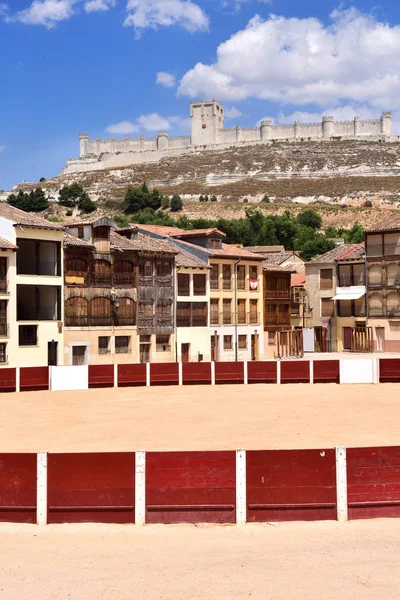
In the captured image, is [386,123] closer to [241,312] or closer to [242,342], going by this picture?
[241,312]

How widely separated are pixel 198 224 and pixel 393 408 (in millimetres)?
82285

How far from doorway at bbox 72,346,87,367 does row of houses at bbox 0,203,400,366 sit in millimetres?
64

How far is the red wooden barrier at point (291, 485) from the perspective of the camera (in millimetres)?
15852

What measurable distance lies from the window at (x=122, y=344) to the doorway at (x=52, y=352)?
14.7ft

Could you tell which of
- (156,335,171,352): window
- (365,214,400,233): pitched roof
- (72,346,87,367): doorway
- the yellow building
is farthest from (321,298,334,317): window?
the yellow building

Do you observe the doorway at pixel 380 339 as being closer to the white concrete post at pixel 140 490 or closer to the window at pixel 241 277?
the window at pixel 241 277

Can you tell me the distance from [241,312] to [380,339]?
1113 centimetres

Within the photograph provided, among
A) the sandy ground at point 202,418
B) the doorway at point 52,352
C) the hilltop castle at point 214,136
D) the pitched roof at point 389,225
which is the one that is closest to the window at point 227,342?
the pitched roof at point 389,225

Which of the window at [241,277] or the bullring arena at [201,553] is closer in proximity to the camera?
the bullring arena at [201,553]

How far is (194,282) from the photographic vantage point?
193ft

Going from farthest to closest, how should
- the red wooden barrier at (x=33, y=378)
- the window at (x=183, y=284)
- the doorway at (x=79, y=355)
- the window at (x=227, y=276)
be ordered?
the window at (x=227, y=276) → the window at (x=183, y=284) → the doorway at (x=79, y=355) → the red wooden barrier at (x=33, y=378)

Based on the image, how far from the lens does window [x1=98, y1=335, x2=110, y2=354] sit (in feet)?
171

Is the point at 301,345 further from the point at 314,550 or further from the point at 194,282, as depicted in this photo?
the point at 314,550

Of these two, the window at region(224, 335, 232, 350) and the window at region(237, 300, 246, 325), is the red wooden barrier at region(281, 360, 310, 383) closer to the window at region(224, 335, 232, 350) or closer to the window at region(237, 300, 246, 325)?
the window at region(224, 335, 232, 350)
